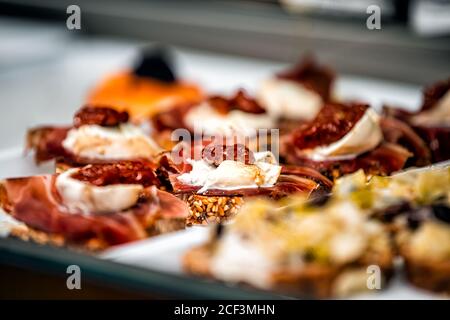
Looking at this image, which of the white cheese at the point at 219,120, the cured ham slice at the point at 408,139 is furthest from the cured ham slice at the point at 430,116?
the white cheese at the point at 219,120

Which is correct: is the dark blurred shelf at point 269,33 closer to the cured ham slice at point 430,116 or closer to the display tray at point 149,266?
the cured ham slice at point 430,116

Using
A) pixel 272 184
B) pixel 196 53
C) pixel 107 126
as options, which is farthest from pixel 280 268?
pixel 196 53

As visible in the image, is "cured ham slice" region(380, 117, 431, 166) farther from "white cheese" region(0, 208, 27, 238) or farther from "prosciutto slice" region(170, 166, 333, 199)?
"white cheese" region(0, 208, 27, 238)

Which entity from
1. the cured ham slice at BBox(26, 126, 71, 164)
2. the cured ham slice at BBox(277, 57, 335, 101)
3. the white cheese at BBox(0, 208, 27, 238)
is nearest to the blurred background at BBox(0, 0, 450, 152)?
the cured ham slice at BBox(277, 57, 335, 101)

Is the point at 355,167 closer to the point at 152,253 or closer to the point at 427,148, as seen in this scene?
the point at 427,148

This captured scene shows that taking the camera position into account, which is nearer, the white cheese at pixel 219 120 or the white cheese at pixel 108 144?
the white cheese at pixel 108 144
